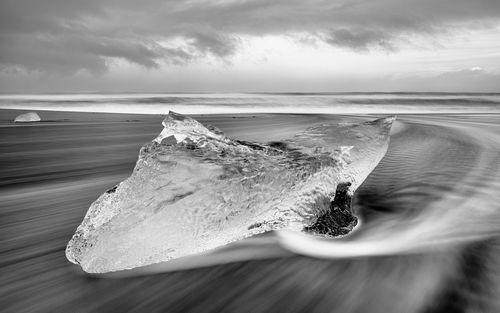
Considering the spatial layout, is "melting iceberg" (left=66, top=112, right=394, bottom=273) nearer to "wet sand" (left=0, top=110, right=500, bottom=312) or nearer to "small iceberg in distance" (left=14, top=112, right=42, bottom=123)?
"wet sand" (left=0, top=110, right=500, bottom=312)

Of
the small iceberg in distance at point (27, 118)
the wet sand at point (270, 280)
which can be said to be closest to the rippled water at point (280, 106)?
the small iceberg in distance at point (27, 118)

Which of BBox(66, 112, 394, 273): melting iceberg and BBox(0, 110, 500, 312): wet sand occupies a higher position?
BBox(66, 112, 394, 273): melting iceberg

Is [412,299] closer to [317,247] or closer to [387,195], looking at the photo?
[317,247]

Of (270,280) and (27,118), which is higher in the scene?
(27,118)

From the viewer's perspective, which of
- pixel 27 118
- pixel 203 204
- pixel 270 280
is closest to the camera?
pixel 270 280

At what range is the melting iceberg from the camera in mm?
1405

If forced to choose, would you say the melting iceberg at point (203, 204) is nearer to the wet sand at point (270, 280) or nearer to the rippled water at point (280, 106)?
the wet sand at point (270, 280)

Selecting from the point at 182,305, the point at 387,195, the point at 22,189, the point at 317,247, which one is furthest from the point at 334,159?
the point at 22,189

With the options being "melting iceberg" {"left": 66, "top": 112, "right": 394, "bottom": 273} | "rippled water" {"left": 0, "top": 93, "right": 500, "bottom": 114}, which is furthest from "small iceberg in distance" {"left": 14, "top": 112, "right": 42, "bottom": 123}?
"melting iceberg" {"left": 66, "top": 112, "right": 394, "bottom": 273}

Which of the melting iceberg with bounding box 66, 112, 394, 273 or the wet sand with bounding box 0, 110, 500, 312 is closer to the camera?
the wet sand with bounding box 0, 110, 500, 312

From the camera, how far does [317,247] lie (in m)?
1.56

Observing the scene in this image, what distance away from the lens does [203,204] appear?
144 centimetres

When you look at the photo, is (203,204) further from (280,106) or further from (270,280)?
(280,106)

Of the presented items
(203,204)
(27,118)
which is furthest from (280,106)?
(203,204)
